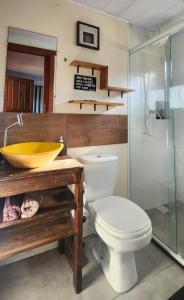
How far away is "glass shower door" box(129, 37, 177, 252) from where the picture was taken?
6.47ft

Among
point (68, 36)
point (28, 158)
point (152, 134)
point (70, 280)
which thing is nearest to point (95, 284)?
point (70, 280)

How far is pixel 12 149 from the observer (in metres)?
1.27

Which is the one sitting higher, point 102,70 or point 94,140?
point 102,70

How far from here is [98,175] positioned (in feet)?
5.23

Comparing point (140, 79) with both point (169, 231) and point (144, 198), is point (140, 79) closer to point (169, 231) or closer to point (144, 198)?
point (144, 198)

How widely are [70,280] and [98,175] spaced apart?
817 millimetres

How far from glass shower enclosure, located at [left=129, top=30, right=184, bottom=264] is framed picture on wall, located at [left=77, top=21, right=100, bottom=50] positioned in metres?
0.44

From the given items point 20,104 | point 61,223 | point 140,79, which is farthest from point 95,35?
point 61,223

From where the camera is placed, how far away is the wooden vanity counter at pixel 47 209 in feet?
3.43

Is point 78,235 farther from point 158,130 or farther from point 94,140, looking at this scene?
point 158,130

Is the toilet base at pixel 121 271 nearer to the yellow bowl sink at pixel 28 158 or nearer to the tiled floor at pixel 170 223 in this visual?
the tiled floor at pixel 170 223

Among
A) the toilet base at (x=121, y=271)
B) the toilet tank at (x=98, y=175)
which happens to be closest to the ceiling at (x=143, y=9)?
the toilet tank at (x=98, y=175)

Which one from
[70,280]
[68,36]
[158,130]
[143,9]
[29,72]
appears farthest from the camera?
[158,130]

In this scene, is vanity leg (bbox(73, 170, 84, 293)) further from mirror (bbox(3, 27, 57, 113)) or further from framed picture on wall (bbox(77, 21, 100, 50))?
framed picture on wall (bbox(77, 21, 100, 50))
